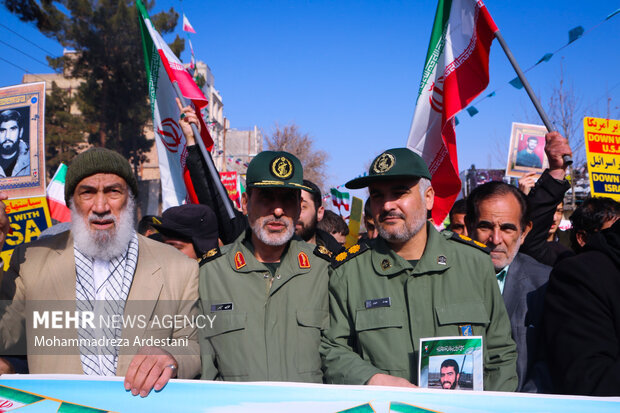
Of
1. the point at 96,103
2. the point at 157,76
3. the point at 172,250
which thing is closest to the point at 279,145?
the point at 96,103

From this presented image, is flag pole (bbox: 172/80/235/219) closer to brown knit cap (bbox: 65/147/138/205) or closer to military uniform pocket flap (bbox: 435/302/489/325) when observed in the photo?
brown knit cap (bbox: 65/147/138/205)

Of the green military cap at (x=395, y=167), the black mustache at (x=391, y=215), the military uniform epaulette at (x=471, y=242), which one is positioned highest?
the green military cap at (x=395, y=167)

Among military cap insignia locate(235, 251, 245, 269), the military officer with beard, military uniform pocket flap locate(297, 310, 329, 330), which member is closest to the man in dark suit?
military uniform pocket flap locate(297, 310, 329, 330)

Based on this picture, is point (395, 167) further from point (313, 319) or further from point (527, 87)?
point (527, 87)

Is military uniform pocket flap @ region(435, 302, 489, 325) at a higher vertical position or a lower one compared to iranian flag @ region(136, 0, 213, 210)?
lower

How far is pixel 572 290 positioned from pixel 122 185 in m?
2.19

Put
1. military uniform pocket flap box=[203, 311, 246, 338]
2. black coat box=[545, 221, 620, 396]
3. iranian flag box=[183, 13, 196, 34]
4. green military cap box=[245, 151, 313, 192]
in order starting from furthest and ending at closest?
1. iranian flag box=[183, 13, 196, 34]
2. green military cap box=[245, 151, 313, 192]
3. military uniform pocket flap box=[203, 311, 246, 338]
4. black coat box=[545, 221, 620, 396]

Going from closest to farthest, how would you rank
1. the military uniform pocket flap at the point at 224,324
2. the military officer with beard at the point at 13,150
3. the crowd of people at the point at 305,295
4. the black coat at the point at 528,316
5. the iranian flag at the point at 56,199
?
the crowd of people at the point at 305,295 → the black coat at the point at 528,316 → the military uniform pocket flap at the point at 224,324 → the military officer with beard at the point at 13,150 → the iranian flag at the point at 56,199

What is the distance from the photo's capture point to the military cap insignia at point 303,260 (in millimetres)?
2744

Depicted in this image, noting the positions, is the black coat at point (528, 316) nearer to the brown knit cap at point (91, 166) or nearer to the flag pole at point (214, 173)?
the brown knit cap at point (91, 166)

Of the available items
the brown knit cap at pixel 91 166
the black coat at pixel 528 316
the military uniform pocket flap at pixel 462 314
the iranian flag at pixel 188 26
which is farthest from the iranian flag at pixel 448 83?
the iranian flag at pixel 188 26

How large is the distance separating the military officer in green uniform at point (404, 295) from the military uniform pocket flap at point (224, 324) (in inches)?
17.2

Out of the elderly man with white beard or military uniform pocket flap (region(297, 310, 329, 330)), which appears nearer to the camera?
the elderly man with white beard

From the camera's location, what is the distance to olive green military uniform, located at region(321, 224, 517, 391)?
2367mm
